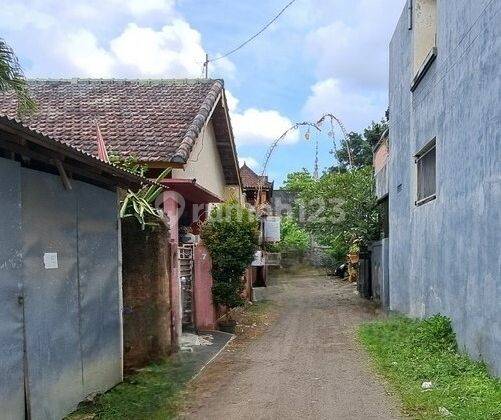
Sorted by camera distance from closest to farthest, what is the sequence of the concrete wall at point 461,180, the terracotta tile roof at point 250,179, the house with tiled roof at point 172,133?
the concrete wall at point 461,180, the house with tiled roof at point 172,133, the terracotta tile roof at point 250,179

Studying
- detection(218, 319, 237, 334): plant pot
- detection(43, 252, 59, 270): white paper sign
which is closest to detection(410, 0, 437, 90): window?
detection(218, 319, 237, 334): plant pot

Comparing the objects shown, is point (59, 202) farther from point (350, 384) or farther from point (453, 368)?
point (453, 368)

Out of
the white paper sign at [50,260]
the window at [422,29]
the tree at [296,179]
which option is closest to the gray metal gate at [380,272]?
the window at [422,29]

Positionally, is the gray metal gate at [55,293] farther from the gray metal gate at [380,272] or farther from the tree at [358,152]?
the tree at [358,152]

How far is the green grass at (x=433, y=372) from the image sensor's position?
5.98 meters

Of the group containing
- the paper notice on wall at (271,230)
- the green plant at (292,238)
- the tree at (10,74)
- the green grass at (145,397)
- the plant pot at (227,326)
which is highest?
the tree at (10,74)

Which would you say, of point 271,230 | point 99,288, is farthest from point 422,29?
point 271,230

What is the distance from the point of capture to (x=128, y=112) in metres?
Answer: 14.8

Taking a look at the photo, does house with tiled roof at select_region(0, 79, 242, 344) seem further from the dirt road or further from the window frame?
the window frame

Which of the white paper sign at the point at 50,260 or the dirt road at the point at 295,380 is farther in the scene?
the dirt road at the point at 295,380

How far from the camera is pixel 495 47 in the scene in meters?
6.88

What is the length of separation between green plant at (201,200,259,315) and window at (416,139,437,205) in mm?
3582

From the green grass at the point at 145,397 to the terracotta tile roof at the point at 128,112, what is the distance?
4.78m

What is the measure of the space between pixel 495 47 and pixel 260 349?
6298 mm
